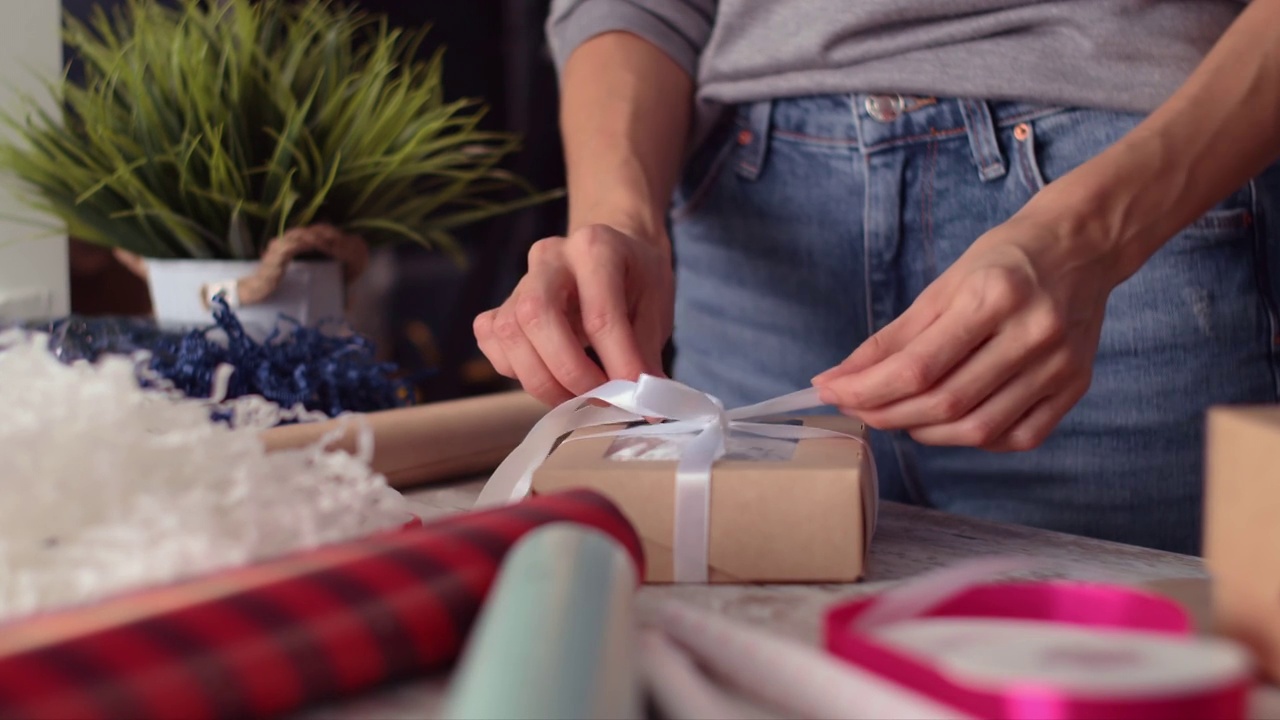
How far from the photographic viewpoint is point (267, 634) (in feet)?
1.10

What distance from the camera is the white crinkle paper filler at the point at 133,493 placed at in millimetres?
383

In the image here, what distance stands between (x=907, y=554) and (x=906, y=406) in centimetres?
8

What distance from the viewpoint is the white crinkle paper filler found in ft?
1.26

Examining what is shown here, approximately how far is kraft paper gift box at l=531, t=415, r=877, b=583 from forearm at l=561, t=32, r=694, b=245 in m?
0.31

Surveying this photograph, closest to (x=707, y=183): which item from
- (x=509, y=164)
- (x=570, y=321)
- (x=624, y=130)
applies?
(x=624, y=130)

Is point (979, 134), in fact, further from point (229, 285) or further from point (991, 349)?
point (229, 285)

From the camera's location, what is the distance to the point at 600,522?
43 centimetres

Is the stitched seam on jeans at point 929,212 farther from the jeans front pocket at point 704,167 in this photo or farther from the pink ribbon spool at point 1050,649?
the pink ribbon spool at point 1050,649

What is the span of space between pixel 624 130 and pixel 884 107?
0.68ft

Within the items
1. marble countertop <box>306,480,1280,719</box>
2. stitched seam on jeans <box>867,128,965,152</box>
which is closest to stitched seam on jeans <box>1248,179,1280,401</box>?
stitched seam on jeans <box>867,128,965,152</box>

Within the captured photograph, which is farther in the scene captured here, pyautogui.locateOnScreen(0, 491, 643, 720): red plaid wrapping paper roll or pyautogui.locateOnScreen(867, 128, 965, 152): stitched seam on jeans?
pyautogui.locateOnScreen(867, 128, 965, 152): stitched seam on jeans

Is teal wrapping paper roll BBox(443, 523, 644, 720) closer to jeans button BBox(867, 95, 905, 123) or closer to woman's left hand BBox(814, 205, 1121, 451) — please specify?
woman's left hand BBox(814, 205, 1121, 451)

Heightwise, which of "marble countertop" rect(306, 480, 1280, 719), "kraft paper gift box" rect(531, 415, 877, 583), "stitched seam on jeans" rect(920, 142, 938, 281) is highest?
"stitched seam on jeans" rect(920, 142, 938, 281)

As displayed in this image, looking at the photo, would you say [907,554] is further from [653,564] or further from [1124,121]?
[1124,121]
